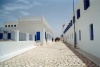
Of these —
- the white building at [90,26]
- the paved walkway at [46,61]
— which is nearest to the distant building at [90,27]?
the white building at [90,26]

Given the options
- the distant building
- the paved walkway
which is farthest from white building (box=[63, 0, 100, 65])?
the paved walkway

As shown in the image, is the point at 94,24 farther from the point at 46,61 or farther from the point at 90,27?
the point at 46,61

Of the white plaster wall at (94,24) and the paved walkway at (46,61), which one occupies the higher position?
the white plaster wall at (94,24)

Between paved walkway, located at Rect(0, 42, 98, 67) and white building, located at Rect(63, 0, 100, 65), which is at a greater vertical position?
white building, located at Rect(63, 0, 100, 65)

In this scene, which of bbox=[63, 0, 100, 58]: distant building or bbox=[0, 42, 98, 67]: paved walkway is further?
bbox=[63, 0, 100, 58]: distant building

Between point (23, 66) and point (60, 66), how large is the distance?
6.71 ft

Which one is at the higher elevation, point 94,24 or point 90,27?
point 94,24

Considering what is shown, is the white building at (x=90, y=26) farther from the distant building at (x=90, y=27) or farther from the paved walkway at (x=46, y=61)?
the paved walkway at (x=46, y=61)

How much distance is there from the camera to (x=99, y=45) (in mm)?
8516

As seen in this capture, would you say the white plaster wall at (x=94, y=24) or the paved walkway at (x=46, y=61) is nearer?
the paved walkway at (x=46, y=61)

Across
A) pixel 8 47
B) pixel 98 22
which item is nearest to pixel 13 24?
pixel 8 47

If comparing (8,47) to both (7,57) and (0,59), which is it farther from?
(0,59)

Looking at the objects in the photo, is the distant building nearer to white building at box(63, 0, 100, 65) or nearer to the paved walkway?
white building at box(63, 0, 100, 65)

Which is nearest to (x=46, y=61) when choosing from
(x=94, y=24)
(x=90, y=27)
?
(x=94, y=24)
